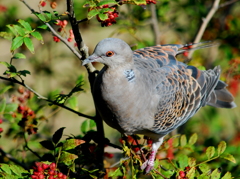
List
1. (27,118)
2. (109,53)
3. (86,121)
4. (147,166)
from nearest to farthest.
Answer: (109,53) → (147,166) → (27,118) → (86,121)

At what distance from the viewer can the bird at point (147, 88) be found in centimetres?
237

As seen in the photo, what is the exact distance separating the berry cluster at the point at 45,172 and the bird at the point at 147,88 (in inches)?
26.2

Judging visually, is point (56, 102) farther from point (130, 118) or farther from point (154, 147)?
point (154, 147)

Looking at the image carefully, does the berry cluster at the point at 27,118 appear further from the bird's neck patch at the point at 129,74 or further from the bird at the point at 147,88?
the bird's neck patch at the point at 129,74

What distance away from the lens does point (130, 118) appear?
8.20 feet

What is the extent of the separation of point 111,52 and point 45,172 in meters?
0.89

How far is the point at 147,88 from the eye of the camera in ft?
8.61

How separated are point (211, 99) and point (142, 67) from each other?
51.2 inches

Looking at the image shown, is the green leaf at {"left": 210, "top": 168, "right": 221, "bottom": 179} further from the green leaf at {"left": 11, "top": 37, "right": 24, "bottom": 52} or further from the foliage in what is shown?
the green leaf at {"left": 11, "top": 37, "right": 24, "bottom": 52}

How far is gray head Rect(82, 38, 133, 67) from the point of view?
2.23 meters

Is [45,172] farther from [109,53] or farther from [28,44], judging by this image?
[109,53]

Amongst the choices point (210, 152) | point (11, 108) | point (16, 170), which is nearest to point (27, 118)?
point (11, 108)

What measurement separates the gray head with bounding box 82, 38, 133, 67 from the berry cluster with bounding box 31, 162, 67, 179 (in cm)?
73

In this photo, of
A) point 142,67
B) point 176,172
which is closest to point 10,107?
Answer: point 142,67
